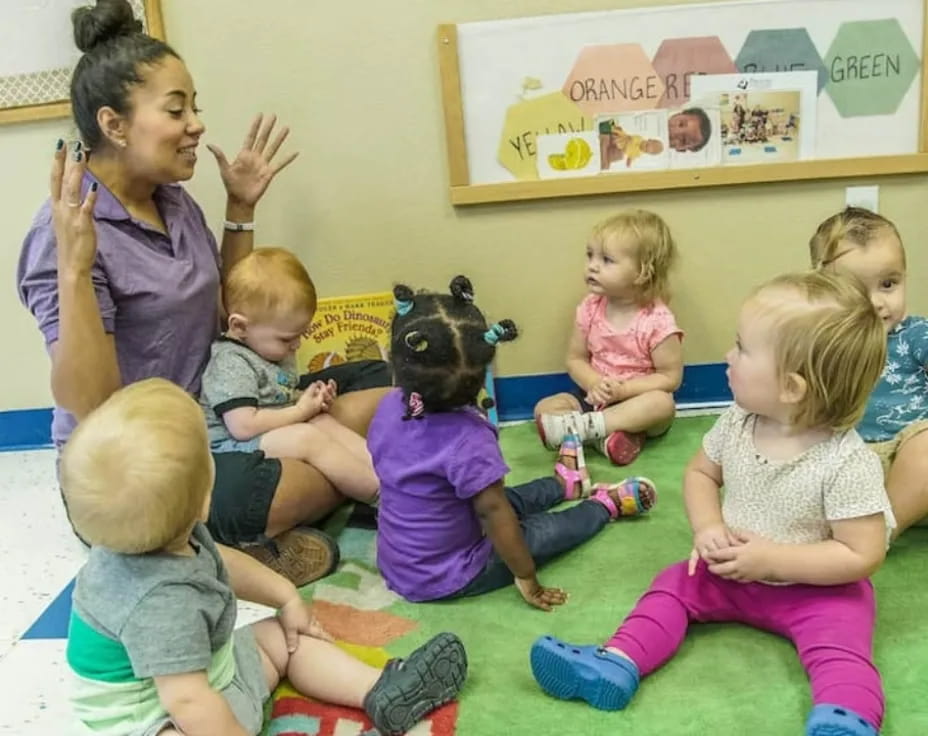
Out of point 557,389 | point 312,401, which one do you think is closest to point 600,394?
point 557,389

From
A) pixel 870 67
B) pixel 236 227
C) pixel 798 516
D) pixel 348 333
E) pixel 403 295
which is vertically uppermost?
pixel 870 67

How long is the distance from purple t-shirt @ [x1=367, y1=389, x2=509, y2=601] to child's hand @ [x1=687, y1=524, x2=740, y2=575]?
0.96 ft

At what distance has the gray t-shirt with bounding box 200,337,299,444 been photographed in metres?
1.62

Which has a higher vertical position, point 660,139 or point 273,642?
point 660,139

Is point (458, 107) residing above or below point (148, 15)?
below

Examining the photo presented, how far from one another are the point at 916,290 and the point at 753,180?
0.44m

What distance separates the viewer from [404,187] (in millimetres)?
2082

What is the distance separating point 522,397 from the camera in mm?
2232

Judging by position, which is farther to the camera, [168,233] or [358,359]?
[358,359]

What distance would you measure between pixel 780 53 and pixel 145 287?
4.35 ft

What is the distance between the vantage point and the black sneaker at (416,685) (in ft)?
3.86

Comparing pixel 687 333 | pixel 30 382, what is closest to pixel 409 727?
pixel 687 333

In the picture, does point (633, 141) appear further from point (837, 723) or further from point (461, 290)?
point (837, 723)

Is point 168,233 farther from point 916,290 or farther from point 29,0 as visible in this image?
point 916,290
